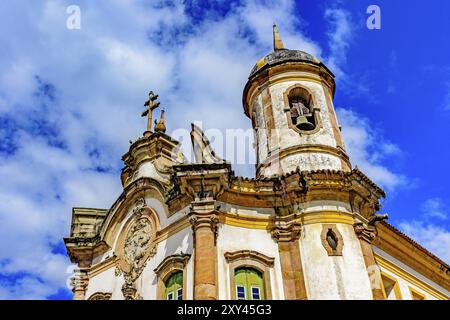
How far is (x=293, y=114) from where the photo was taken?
65.5ft

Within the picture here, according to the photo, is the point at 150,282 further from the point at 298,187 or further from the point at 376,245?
the point at 376,245

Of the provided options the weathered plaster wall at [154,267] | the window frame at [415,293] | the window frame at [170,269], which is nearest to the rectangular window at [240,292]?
the weathered plaster wall at [154,267]

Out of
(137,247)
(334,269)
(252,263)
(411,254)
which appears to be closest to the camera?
(334,269)

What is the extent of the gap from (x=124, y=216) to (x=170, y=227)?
3.08 m

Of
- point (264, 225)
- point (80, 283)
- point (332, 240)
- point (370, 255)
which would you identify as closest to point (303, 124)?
point (264, 225)

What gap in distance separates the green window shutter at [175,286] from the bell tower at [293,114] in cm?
522

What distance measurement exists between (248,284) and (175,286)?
219cm

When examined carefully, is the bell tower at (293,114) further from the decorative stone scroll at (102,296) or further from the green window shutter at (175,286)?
the decorative stone scroll at (102,296)

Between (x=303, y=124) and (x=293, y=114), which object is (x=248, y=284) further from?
(x=293, y=114)

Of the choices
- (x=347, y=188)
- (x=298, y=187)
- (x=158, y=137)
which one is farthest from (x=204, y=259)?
(x=158, y=137)

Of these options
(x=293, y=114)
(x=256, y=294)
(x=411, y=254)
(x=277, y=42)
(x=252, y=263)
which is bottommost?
(x=256, y=294)

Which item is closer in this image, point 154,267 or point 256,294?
point 256,294

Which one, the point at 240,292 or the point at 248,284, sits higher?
the point at 248,284

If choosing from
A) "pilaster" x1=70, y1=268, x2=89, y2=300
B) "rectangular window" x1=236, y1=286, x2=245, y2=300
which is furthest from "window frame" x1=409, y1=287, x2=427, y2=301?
"pilaster" x1=70, y1=268, x2=89, y2=300
